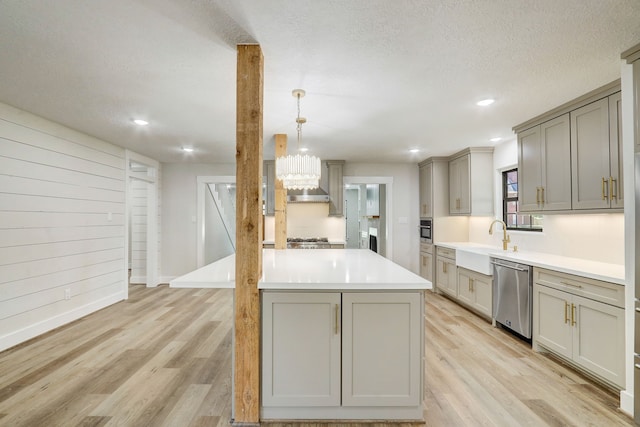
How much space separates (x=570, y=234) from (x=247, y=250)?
346cm

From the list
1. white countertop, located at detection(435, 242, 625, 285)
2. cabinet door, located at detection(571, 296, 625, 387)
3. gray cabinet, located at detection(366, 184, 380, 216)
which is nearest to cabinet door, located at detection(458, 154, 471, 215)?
white countertop, located at detection(435, 242, 625, 285)

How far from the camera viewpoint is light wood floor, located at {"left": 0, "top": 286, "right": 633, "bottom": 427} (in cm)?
202

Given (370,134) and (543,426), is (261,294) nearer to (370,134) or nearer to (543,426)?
(543,426)

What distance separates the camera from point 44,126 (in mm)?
3449

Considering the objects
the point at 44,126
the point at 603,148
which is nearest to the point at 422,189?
the point at 603,148

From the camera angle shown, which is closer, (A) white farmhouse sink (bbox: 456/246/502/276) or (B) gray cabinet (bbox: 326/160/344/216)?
(A) white farmhouse sink (bbox: 456/246/502/276)

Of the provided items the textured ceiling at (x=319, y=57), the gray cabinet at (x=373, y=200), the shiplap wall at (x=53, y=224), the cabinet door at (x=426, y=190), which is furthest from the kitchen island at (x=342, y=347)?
the gray cabinet at (x=373, y=200)

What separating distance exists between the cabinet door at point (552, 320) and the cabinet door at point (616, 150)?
0.88m

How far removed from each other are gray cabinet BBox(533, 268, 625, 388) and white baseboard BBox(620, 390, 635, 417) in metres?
0.09

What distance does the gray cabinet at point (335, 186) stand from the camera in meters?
5.67

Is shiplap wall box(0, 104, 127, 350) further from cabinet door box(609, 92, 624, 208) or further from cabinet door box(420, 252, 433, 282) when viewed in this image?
cabinet door box(609, 92, 624, 208)

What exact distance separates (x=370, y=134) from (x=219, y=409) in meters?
3.33

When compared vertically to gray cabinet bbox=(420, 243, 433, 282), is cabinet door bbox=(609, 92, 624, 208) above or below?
above

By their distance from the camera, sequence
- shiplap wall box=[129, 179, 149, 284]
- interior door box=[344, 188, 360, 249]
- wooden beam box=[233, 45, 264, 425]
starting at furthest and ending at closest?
interior door box=[344, 188, 360, 249]
shiplap wall box=[129, 179, 149, 284]
wooden beam box=[233, 45, 264, 425]
